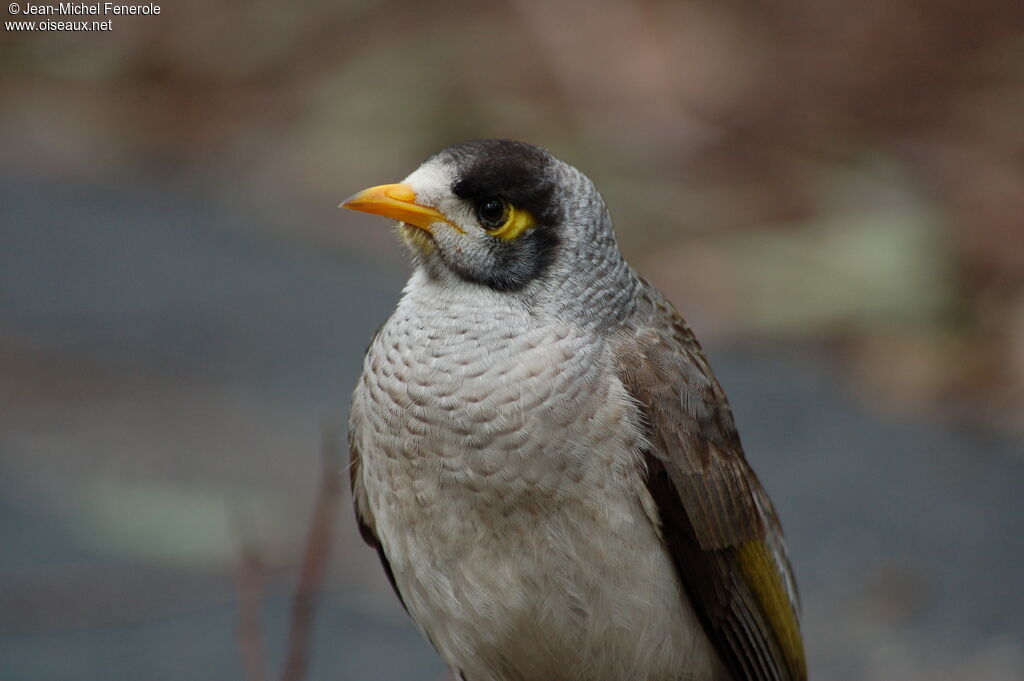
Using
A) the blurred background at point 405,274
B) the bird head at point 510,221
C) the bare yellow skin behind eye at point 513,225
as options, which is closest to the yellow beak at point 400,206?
the bird head at point 510,221

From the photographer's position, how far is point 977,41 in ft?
37.1

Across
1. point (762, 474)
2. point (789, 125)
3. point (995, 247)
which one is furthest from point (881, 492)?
point (789, 125)

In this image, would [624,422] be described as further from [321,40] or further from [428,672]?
[321,40]

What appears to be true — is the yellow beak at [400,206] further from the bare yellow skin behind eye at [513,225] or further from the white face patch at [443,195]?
the bare yellow skin behind eye at [513,225]

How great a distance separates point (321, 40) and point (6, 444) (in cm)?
483

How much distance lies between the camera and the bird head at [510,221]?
4.13 m

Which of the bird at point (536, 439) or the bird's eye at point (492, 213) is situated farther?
the bird's eye at point (492, 213)

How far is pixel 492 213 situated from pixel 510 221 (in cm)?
5

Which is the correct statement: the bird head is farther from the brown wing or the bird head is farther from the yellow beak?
the brown wing

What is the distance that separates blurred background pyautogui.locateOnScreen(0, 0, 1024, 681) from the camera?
7027mm

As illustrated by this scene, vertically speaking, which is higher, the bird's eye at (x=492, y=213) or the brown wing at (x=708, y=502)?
the bird's eye at (x=492, y=213)

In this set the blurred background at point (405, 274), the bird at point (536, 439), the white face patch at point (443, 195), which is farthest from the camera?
the blurred background at point (405, 274)

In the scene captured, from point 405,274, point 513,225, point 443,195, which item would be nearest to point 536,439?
point 513,225

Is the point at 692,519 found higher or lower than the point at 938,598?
higher
